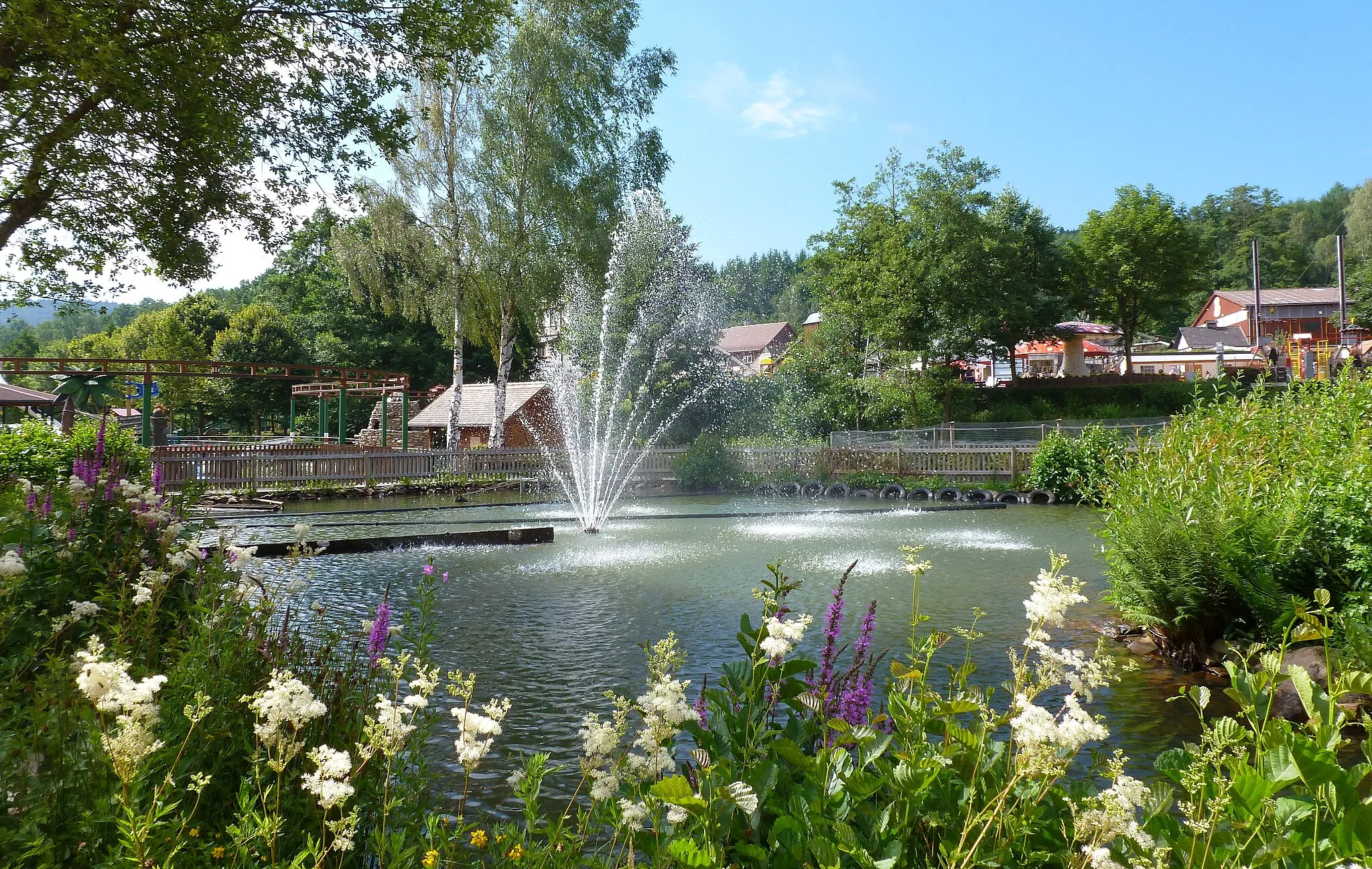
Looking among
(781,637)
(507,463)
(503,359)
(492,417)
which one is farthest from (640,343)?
(781,637)

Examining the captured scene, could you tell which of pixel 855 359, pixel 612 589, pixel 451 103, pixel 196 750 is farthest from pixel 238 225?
pixel 855 359

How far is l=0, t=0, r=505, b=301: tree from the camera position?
925 centimetres

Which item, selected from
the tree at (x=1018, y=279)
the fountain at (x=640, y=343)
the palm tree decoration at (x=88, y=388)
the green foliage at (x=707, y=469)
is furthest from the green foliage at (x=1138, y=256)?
the palm tree decoration at (x=88, y=388)

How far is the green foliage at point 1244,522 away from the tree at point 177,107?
10.5m

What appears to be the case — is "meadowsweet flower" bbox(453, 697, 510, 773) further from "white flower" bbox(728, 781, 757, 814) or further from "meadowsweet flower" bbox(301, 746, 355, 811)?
"white flower" bbox(728, 781, 757, 814)

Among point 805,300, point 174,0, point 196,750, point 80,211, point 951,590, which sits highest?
point 805,300

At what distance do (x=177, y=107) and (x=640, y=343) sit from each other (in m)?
24.3

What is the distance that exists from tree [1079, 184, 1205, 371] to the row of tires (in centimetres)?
2688

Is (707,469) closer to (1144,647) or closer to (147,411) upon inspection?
(147,411)

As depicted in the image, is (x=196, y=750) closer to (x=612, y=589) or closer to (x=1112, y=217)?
(x=612, y=589)

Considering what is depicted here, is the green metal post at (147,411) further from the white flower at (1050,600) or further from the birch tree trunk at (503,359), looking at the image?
the white flower at (1050,600)

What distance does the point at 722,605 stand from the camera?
371 inches

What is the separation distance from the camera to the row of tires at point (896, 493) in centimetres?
2417

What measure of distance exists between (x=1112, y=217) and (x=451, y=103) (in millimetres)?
36187
